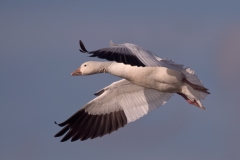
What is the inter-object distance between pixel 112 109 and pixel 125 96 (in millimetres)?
422

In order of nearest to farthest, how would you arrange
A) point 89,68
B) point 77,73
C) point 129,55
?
point 129,55, point 89,68, point 77,73

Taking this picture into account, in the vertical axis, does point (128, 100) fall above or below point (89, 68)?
below

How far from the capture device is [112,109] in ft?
51.9

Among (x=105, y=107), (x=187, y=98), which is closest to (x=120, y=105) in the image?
(x=105, y=107)

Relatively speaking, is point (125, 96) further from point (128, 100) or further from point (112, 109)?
point (112, 109)

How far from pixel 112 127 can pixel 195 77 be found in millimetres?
2459

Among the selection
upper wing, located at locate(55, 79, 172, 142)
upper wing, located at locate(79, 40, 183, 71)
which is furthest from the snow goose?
upper wing, located at locate(79, 40, 183, 71)

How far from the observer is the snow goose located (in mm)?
14141

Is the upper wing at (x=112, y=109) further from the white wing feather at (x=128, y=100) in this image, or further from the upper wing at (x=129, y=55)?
the upper wing at (x=129, y=55)

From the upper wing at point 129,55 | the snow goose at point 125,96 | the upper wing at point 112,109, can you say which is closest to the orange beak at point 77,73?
the snow goose at point 125,96

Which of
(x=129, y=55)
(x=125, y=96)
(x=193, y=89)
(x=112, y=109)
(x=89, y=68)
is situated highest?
(x=89, y=68)

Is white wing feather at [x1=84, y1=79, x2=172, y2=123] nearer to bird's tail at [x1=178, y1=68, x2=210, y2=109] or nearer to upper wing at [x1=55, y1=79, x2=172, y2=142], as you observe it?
upper wing at [x1=55, y1=79, x2=172, y2=142]

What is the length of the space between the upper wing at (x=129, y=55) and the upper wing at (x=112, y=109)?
87.2 inches

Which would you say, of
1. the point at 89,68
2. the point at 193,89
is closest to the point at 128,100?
the point at 89,68
